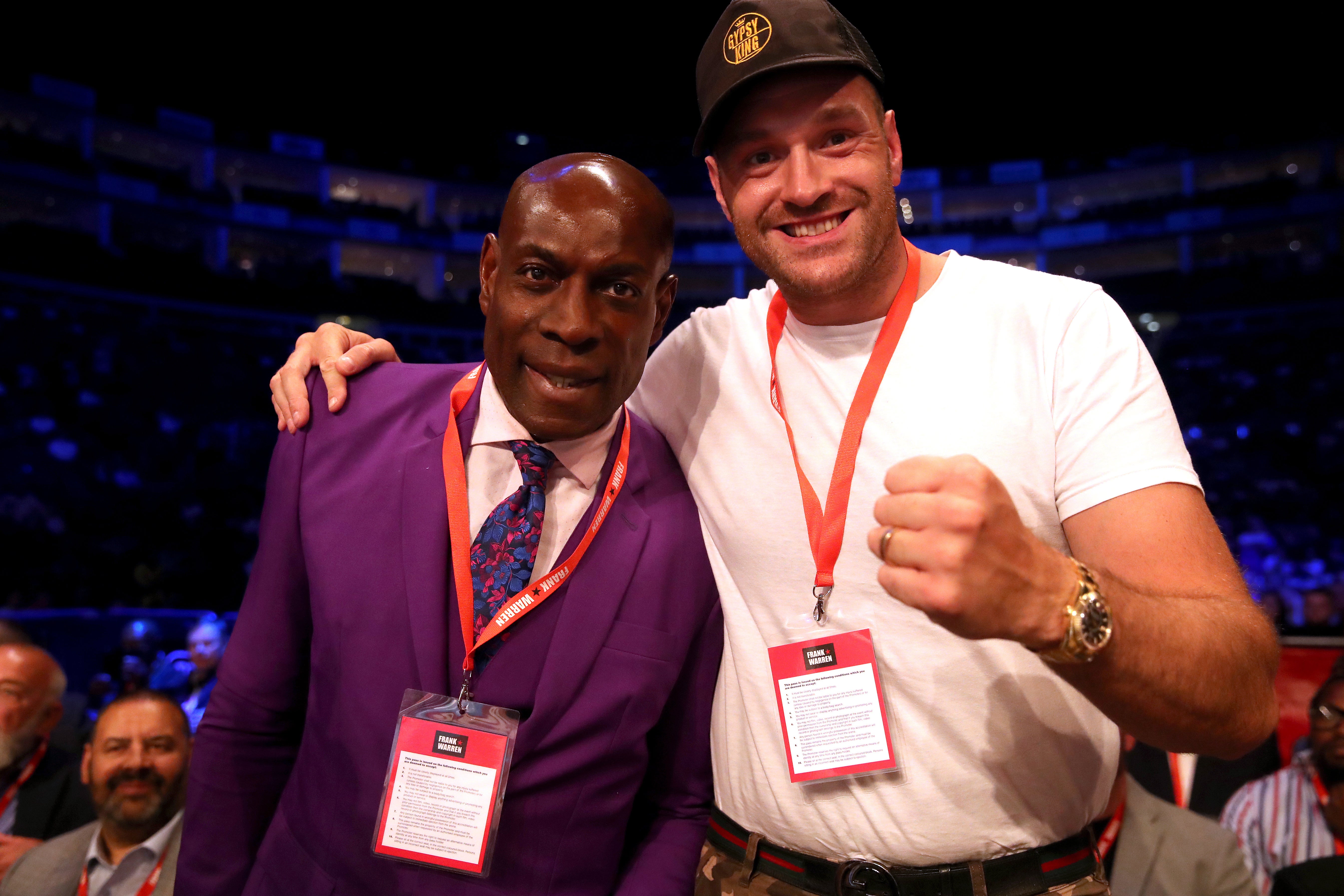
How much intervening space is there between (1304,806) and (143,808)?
439 cm

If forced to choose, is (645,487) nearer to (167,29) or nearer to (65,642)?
(65,642)

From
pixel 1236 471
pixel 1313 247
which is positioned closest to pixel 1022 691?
pixel 1236 471

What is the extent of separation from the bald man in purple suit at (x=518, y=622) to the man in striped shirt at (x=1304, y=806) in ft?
10.3

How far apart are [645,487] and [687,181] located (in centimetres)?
2030

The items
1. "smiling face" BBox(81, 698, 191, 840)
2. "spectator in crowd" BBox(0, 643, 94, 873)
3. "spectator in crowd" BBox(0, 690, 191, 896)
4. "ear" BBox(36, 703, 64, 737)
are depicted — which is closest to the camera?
"spectator in crowd" BBox(0, 690, 191, 896)

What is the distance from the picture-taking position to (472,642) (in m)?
1.41

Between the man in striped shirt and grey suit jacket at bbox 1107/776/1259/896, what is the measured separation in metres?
1.07

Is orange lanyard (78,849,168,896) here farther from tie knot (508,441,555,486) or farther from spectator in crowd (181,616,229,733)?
spectator in crowd (181,616,229,733)

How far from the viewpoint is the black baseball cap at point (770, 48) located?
4.83ft

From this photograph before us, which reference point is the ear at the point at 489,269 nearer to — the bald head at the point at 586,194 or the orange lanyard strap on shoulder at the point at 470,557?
the bald head at the point at 586,194

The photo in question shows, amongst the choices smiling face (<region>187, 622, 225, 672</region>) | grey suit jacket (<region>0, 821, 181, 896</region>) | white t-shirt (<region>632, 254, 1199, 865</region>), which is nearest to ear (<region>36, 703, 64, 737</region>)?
grey suit jacket (<region>0, 821, 181, 896</region>)

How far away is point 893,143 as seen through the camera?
1611 mm

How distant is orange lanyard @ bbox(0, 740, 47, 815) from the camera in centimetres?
379

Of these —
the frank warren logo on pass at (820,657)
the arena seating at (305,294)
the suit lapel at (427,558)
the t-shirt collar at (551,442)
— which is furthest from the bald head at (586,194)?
the arena seating at (305,294)
